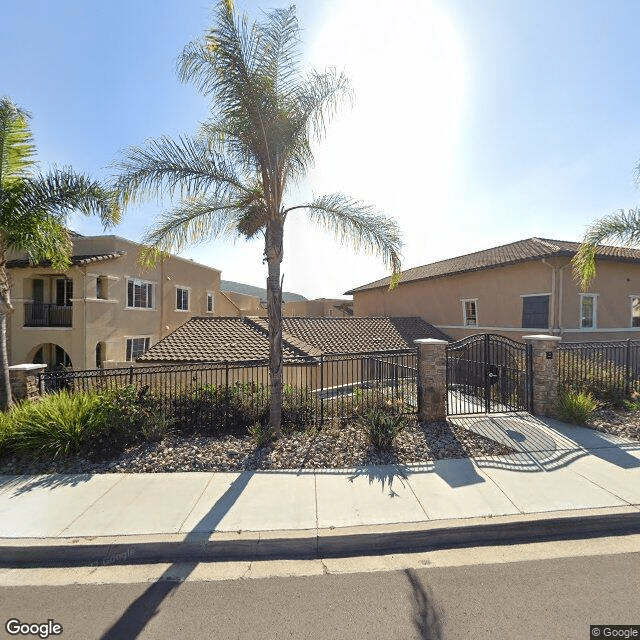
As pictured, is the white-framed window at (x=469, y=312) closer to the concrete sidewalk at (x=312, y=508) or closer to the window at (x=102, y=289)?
the concrete sidewalk at (x=312, y=508)

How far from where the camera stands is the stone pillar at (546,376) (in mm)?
7164

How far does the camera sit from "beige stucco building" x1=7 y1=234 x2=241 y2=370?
15.3 m

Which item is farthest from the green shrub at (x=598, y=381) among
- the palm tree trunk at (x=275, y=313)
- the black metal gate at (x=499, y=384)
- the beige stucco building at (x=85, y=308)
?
the beige stucco building at (x=85, y=308)

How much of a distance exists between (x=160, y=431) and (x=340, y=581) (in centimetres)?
416

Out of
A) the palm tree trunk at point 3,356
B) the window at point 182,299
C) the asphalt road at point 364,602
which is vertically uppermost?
the window at point 182,299

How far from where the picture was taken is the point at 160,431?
5887mm

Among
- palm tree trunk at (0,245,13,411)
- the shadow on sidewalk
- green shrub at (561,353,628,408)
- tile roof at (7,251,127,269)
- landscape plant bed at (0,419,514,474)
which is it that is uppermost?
tile roof at (7,251,127,269)

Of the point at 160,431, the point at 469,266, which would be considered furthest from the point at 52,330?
the point at 469,266

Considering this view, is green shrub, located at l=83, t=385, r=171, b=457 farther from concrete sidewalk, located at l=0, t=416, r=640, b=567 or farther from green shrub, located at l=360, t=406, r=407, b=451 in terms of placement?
green shrub, located at l=360, t=406, r=407, b=451

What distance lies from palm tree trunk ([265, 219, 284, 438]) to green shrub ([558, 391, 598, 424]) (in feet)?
18.7

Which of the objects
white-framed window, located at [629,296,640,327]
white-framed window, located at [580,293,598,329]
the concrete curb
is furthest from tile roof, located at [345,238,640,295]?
the concrete curb

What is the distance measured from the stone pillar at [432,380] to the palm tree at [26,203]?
648 centimetres

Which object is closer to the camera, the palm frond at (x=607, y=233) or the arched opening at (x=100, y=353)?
the palm frond at (x=607, y=233)

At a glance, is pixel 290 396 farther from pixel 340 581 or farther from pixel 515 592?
pixel 515 592
